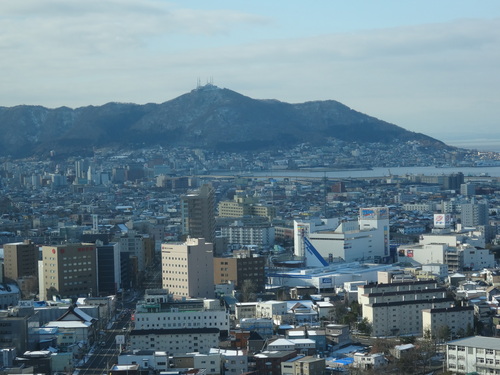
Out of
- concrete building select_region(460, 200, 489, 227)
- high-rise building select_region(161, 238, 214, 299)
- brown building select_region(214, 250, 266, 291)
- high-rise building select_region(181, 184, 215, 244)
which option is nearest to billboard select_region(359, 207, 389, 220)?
high-rise building select_region(181, 184, 215, 244)

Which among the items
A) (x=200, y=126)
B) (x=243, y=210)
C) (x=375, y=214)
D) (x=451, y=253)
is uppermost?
(x=200, y=126)

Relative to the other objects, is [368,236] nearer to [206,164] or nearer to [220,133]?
[206,164]

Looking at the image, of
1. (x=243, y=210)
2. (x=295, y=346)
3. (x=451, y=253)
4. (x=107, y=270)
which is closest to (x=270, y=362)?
(x=295, y=346)

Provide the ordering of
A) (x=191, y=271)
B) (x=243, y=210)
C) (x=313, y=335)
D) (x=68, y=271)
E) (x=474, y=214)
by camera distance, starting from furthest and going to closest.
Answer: (x=243, y=210) < (x=474, y=214) < (x=68, y=271) < (x=191, y=271) < (x=313, y=335)

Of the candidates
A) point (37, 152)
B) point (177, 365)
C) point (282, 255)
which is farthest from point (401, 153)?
point (177, 365)

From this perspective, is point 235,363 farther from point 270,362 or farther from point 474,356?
point 474,356

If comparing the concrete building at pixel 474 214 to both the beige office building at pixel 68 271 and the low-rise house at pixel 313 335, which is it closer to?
the beige office building at pixel 68 271
